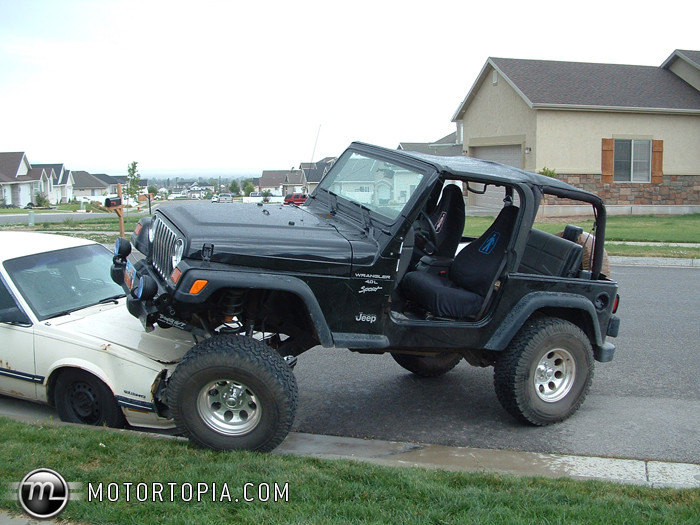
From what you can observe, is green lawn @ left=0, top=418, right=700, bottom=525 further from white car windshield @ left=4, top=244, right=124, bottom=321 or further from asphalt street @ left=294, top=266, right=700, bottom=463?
white car windshield @ left=4, top=244, right=124, bottom=321

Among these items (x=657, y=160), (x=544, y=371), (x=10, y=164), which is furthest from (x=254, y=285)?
(x=10, y=164)

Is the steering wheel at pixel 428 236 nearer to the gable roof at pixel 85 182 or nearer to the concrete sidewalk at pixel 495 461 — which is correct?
the concrete sidewalk at pixel 495 461

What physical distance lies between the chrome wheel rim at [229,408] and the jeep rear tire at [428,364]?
2.19 m

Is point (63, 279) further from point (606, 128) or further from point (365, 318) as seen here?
point (606, 128)

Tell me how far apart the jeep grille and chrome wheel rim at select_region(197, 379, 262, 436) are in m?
0.87

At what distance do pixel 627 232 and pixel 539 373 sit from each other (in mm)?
14769

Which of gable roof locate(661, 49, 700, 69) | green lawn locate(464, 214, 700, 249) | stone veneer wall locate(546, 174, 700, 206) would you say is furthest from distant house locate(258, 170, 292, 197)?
green lawn locate(464, 214, 700, 249)

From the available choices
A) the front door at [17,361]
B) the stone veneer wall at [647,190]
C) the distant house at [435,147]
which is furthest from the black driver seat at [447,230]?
the distant house at [435,147]

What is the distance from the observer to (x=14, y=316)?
5484 mm

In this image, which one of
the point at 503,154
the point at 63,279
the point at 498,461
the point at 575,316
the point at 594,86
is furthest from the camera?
the point at 503,154

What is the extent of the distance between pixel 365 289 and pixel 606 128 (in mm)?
23711

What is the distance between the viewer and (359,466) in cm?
424

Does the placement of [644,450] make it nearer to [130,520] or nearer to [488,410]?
[488,410]

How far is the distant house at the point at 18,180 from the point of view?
6072cm
